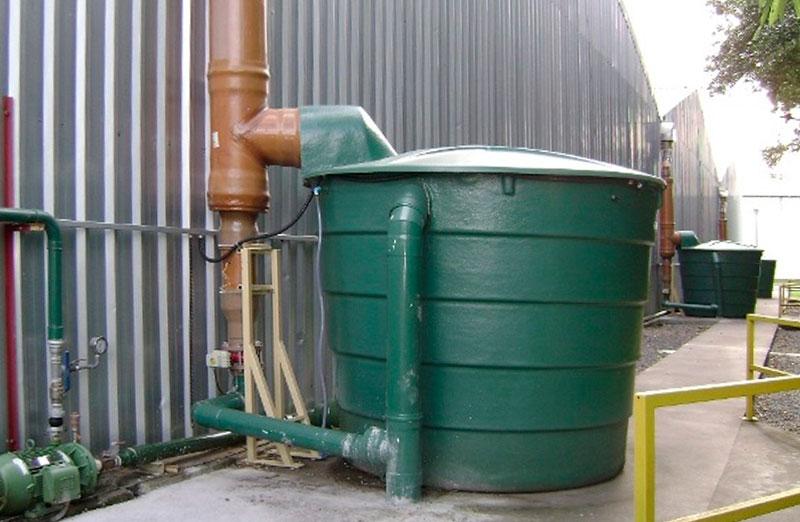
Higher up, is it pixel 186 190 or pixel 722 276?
pixel 186 190

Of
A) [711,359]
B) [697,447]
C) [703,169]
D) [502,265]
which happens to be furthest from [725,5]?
[502,265]

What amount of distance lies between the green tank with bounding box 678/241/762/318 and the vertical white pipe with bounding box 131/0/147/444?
615 inches

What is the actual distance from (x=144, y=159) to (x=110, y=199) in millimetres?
395

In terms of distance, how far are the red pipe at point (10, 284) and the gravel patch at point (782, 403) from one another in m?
5.75

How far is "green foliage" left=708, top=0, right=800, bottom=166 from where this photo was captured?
57.9 ft

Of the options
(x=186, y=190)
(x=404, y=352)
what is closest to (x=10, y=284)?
(x=186, y=190)

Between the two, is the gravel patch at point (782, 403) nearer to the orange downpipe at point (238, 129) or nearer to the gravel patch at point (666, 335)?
the gravel patch at point (666, 335)

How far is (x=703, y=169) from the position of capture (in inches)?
1157

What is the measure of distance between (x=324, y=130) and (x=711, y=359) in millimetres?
7916

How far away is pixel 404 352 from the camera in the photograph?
420 centimetres

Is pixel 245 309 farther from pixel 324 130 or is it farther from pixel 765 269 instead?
pixel 765 269

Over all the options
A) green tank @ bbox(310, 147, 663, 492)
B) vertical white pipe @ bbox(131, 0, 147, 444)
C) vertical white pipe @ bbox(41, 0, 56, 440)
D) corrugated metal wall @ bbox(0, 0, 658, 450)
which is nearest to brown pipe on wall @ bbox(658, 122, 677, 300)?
corrugated metal wall @ bbox(0, 0, 658, 450)

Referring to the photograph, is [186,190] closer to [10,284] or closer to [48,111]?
[48,111]

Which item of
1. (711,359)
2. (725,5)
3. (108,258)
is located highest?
(725,5)
